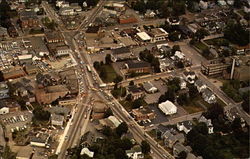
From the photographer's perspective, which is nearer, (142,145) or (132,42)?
(142,145)

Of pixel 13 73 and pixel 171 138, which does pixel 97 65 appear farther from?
pixel 171 138

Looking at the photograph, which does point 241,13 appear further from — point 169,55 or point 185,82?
point 185,82

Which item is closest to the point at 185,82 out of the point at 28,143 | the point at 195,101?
the point at 195,101

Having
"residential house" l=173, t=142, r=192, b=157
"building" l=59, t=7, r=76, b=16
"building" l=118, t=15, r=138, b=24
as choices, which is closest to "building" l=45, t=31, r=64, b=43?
"building" l=59, t=7, r=76, b=16

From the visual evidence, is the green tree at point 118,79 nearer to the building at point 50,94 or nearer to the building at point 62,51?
the building at point 50,94

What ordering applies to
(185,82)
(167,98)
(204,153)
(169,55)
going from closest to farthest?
(204,153)
(167,98)
(185,82)
(169,55)

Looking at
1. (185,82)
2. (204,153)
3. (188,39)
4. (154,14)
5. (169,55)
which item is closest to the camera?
(204,153)

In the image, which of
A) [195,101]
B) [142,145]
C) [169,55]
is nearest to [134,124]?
[142,145]
